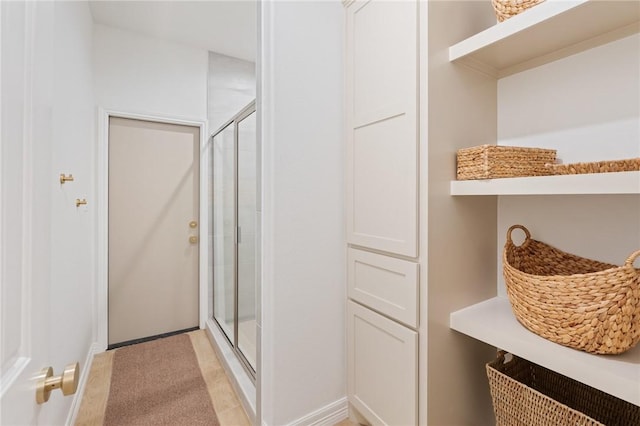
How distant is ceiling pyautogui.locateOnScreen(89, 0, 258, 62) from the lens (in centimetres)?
233

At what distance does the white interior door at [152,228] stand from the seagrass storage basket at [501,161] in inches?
97.2

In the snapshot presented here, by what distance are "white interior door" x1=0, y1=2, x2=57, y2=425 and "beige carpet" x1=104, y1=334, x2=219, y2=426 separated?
52.7 inches

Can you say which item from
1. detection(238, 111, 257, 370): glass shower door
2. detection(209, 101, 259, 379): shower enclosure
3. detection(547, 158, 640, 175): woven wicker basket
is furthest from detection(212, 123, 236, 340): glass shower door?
detection(547, 158, 640, 175): woven wicker basket

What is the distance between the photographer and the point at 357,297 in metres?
1.56

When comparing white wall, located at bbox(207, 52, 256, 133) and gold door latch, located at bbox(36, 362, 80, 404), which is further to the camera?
white wall, located at bbox(207, 52, 256, 133)

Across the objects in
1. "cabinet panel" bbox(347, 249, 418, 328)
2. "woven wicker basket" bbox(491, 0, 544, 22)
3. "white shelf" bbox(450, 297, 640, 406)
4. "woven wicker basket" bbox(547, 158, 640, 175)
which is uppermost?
"woven wicker basket" bbox(491, 0, 544, 22)

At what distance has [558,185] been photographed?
968mm

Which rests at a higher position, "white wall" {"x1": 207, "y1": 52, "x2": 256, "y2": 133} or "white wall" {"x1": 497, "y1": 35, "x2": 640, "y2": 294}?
"white wall" {"x1": 207, "y1": 52, "x2": 256, "y2": 133}

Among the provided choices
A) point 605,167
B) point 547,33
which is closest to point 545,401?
point 605,167

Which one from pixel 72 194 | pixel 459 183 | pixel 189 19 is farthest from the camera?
pixel 189 19

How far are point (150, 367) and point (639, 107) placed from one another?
3.00 meters

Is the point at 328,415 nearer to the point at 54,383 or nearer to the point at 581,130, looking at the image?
the point at 54,383

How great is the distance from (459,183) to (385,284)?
53cm

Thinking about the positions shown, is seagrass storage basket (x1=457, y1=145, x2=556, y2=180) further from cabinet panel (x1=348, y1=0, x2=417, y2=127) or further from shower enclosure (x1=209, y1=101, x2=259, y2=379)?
shower enclosure (x1=209, y1=101, x2=259, y2=379)
